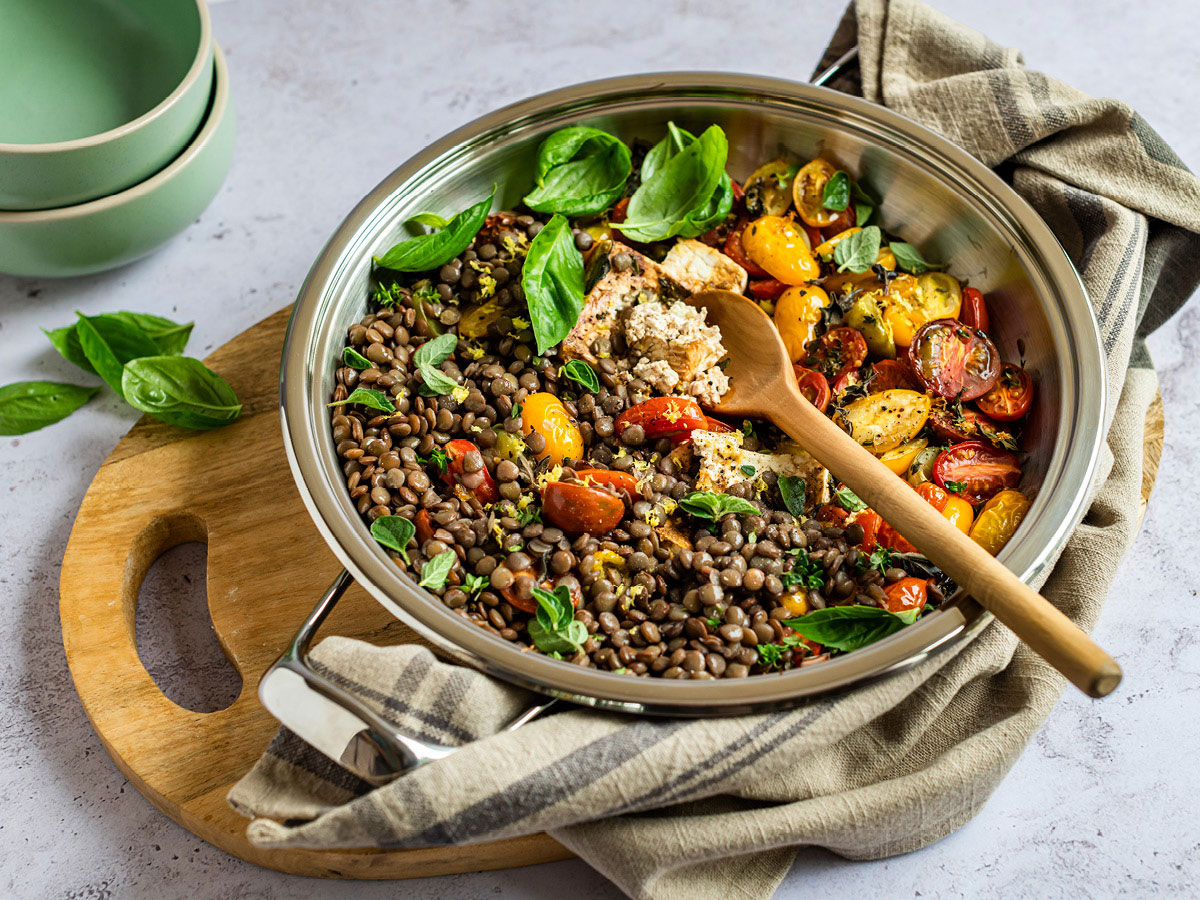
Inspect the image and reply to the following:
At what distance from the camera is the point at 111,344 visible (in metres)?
3.42

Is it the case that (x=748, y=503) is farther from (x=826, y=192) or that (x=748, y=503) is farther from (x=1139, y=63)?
(x=1139, y=63)

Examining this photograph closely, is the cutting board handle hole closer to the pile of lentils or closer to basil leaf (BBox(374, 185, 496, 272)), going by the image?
the pile of lentils

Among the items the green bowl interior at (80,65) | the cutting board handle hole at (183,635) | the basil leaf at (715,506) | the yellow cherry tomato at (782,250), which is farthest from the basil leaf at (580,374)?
the green bowl interior at (80,65)

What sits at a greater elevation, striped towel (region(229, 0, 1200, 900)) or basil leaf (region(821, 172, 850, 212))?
basil leaf (region(821, 172, 850, 212))

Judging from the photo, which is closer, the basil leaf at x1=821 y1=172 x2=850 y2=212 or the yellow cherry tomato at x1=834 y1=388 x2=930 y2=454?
the yellow cherry tomato at x1=834 y1=388 x2=930 y2=454

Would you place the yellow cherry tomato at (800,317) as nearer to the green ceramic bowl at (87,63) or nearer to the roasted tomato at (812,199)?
the roasted tomato at (812,199)

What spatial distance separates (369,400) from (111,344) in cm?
120

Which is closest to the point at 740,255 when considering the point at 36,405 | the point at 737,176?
the point at 737,176

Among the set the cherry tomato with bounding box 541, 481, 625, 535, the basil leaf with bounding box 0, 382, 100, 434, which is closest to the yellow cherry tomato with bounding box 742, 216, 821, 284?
the cherry tomato with bounding box 541, 481, 625, 535

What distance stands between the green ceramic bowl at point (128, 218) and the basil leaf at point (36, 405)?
1.40ft

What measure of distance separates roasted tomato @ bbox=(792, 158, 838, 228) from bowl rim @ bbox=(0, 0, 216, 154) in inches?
79.2

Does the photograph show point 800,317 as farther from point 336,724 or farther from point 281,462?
point 336,724

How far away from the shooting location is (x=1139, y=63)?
14.5 ft

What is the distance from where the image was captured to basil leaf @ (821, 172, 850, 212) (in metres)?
3.28
